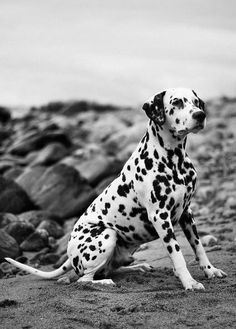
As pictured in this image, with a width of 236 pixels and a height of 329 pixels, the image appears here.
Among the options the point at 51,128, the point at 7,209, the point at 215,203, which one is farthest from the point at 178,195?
the point at 51,128

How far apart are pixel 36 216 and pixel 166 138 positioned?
21.1ft

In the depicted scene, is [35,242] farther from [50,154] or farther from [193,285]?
[50,154]

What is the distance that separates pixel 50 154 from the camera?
18.9m

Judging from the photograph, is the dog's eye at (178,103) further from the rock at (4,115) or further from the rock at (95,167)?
the rock at (4,115)

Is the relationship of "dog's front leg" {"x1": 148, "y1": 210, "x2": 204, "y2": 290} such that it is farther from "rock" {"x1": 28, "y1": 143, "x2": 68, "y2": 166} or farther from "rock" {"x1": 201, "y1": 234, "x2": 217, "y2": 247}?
"rock" {"x1": 28, "y1": 143, "x2": 68, "y2": 166}

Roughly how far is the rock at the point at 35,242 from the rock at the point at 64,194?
9.13 ft

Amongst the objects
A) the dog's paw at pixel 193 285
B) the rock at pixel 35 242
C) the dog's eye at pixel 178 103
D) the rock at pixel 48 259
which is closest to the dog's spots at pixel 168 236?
the dog's paw at pixel 193 285

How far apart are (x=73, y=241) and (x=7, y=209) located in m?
6.30

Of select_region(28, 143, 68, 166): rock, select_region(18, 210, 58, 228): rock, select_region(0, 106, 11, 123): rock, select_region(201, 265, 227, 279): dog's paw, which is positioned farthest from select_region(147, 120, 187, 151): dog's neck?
select_region(0, 106, 11, 123): rock

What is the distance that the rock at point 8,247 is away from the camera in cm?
946

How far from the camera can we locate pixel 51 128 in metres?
23.9

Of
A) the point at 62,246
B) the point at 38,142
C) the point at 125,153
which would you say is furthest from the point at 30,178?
the point at 38,142

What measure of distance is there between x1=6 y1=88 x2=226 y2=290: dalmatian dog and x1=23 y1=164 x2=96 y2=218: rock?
6.30 m

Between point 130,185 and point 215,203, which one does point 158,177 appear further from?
point 215,203
